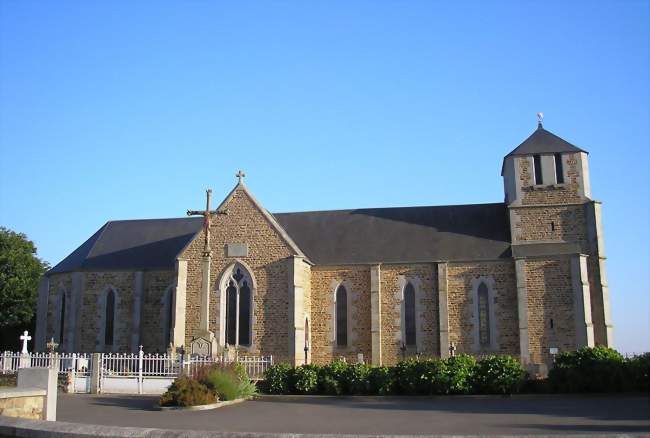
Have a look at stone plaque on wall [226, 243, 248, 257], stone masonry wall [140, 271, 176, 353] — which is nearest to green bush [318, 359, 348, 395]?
stone plaque on wall [226, 243, 248, 257]

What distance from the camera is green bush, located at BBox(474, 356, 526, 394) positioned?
1828cm

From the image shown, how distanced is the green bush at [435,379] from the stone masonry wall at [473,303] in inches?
464

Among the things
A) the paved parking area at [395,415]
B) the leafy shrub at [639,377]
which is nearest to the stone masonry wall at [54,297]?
the paved parking area at [395,415]

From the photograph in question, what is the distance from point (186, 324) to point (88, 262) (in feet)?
29.7

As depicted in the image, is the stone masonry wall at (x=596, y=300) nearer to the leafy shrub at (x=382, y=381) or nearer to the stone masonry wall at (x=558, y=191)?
the stone masonry wall at (x=558, y=191)

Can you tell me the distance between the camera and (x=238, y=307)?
3023 centimetres

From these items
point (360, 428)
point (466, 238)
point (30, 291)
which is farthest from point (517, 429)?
point (30, 291)

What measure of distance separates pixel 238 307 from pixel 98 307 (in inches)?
361

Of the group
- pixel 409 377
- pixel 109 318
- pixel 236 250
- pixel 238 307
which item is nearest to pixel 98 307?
pixel 109 318

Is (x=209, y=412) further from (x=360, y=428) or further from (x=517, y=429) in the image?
(x=517, y=429)

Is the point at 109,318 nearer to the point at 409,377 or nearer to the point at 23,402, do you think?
the point at 409,377

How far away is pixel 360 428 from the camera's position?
39.2ft

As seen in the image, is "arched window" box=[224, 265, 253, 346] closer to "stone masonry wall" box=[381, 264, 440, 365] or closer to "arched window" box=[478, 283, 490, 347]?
"stone masonry wall" box=[381, 264, 440, 365]

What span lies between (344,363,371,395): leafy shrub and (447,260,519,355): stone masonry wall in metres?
11.8
